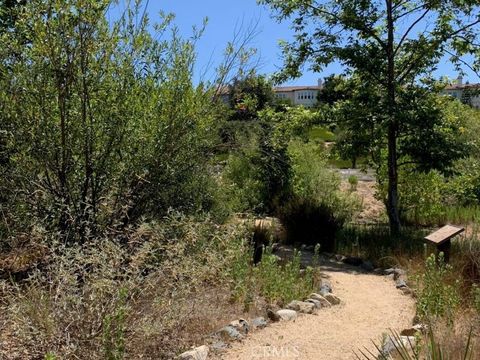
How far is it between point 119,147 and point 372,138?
6356 mm

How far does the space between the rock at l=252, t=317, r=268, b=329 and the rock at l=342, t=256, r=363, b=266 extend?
13.1 feet

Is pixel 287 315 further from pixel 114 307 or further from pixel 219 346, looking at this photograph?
pixel 114 307

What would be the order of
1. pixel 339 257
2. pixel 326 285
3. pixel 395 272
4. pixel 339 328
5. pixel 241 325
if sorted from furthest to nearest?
pixel 339 257, pixel 395 272, pixel 326 285, pixel 339 328, pixel 241 325

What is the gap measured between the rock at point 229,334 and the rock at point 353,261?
4474 mm

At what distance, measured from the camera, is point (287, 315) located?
18.0 feet

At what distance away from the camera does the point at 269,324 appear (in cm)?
527

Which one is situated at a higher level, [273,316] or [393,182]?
[393,182]

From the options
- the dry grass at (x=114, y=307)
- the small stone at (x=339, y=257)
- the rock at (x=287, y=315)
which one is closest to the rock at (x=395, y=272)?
the small stone at (x=339, y=257)

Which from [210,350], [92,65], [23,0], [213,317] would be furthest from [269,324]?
[23,0]

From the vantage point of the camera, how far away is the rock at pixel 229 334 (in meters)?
4.72

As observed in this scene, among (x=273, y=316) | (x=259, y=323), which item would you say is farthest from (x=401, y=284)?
(x=259, y=323)

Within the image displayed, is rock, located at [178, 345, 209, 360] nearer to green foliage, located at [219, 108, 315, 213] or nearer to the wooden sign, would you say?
green foliage, located at [219, 108, 315, 213]

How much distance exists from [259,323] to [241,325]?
0.25m

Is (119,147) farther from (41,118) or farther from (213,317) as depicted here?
(213,317)
